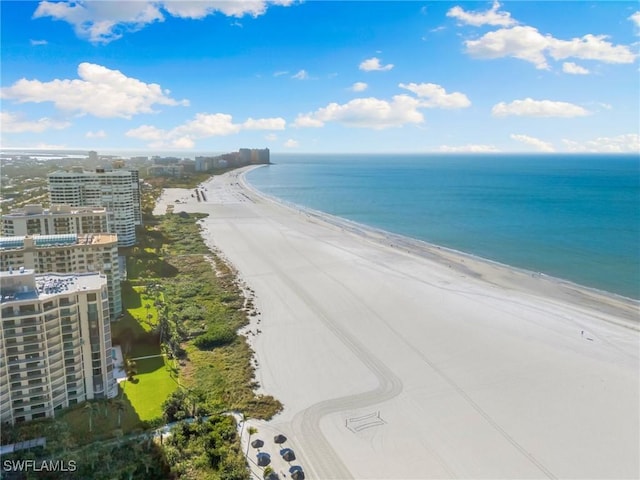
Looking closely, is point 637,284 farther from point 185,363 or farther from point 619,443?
point 185,363

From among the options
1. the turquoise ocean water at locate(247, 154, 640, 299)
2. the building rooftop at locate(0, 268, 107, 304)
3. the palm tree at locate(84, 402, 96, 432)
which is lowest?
→ the palm tree at locate(84, 402, 96, 432)

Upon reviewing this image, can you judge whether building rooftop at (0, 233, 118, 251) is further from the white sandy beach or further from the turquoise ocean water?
the turquoise ocean water

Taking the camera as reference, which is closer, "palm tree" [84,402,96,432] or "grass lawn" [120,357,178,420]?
"palm tree" [84,402,96,432]

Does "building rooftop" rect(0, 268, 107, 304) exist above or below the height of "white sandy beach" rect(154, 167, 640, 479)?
above

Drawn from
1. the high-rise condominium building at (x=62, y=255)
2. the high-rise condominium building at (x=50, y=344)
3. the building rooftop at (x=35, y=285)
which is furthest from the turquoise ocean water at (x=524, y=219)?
the building rooftop at (x=35, y=285)

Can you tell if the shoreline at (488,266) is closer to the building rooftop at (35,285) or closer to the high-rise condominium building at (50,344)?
the high-rise condominium building at (50,344)

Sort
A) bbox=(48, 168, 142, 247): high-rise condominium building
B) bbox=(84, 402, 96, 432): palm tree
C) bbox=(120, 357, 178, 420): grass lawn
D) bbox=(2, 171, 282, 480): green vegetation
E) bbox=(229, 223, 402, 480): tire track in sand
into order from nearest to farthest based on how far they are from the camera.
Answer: bbox=(2, 171, 282, 480): green vegetation
bbox=(229, 223, 402, 480): tire track in sand
bbox=(84, 402, 96, 432): palm tree
bbox=(120, 357, 178, 420): grass lawn
bbox=(48, 168, 142, 247): high-rise condominium building

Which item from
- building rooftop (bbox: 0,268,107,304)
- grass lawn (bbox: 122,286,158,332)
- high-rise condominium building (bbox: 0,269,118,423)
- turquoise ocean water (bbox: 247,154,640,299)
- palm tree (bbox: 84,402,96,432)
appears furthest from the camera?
turquoise ocean water (bbox: 247,154,640,299)

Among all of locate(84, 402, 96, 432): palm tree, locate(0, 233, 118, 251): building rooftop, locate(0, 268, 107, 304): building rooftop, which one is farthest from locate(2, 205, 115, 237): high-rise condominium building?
locate(84, 402, 96, 432): palm tree
